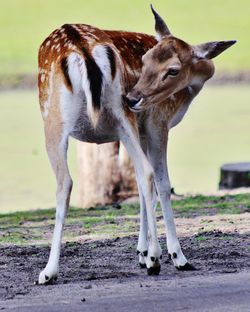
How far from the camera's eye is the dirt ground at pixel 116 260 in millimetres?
8164

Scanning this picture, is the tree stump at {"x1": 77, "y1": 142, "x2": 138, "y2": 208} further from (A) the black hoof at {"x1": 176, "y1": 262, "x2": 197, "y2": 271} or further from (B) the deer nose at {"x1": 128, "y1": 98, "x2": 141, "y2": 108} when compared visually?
(B) the deer nose at {"x1": 128, "y1": 98, "x2": 141, "y2": 108}

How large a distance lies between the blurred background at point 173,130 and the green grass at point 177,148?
0.01 metres

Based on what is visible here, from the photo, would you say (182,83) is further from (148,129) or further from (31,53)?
(31,53)

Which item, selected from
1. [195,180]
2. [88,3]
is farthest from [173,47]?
[88,3]

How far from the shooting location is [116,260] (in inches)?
360

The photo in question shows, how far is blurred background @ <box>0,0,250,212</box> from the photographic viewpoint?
707 inches

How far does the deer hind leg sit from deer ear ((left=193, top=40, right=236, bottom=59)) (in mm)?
1203

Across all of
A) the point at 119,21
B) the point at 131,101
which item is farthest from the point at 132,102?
the point at 119,21

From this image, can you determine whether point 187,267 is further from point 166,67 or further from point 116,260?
point 166,67

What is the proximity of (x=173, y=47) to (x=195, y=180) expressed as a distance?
883 centimetres

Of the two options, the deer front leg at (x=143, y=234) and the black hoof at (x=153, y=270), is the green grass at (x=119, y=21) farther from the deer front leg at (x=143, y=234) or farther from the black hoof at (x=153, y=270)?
the black hoof at (x=153, y=270)

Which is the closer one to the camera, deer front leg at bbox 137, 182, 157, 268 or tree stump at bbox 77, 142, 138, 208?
deer front leg at bbox 137, 182, 157, 268

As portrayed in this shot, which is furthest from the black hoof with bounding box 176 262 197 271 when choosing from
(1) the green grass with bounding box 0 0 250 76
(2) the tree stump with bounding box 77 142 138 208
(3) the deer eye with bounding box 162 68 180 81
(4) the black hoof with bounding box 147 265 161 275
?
(1) the green grass with bounding box 0 0 250 76

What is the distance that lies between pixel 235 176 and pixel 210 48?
5.56 m
